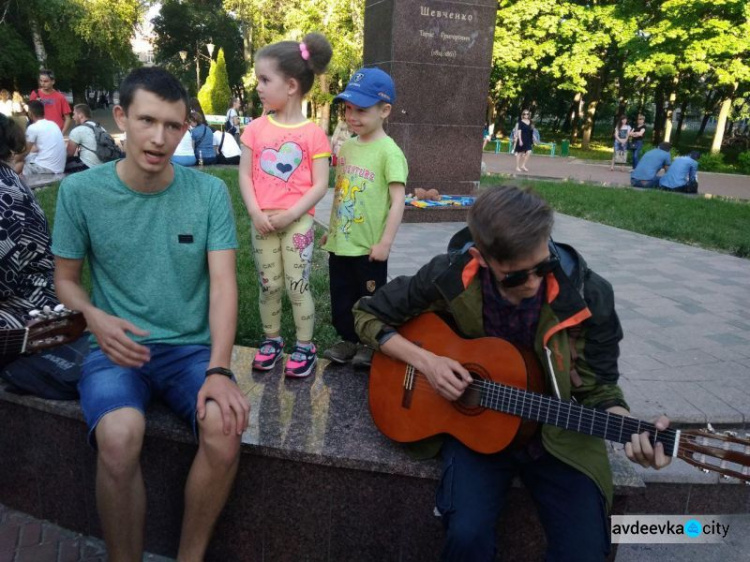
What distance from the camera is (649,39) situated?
26000 mm

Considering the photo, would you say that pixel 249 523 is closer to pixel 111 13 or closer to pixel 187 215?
pixel 187 215

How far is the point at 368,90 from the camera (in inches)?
131

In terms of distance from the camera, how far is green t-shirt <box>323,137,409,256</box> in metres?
3.35

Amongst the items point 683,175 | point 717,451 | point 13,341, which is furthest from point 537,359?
point 683,175

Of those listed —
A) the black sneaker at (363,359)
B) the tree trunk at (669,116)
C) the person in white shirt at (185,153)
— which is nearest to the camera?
the black sneaker at (363,359)

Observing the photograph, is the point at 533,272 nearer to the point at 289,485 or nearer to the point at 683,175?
the point at 289,485

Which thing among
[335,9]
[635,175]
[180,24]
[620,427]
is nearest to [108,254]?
[620,427]

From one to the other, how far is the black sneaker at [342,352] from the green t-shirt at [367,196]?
0.51 metres

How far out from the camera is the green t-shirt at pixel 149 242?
238cm

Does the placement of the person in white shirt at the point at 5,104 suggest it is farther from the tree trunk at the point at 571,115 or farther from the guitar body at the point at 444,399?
the tree trunk at the point at 571,115

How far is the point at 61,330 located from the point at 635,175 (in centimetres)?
1499

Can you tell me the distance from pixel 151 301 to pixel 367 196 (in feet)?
4.49

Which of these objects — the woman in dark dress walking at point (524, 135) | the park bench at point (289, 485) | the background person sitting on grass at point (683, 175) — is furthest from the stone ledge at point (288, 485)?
the woman in dark dress walking at point (524, 135)

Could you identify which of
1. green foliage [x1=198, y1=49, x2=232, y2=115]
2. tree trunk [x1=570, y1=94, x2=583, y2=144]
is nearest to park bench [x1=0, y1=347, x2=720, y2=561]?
green foliage [x1=198, y1=49, x2=232, y2=115]
